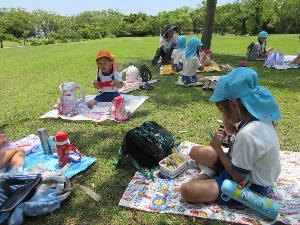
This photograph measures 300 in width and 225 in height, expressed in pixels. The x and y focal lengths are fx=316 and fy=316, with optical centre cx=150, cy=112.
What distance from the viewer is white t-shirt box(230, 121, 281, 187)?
278 cm

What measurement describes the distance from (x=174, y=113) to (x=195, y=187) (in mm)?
2868

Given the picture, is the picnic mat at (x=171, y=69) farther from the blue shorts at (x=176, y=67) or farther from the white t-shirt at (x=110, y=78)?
the white t-shirt at (x=110, y=78)

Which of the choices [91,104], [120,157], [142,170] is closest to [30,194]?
[120,157]

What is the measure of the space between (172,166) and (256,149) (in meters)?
1.28

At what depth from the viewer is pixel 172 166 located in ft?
12.6

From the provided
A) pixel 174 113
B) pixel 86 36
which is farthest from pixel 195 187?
pixel 86 36

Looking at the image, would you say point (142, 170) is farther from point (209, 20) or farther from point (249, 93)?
point (209, 20)

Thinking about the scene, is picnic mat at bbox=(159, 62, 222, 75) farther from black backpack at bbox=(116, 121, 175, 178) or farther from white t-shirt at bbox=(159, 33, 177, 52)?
black backpack at bbox=(116, 121, 175, 178)

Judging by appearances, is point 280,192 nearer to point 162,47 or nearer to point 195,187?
point 195,187

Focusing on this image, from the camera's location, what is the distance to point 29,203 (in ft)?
10.1

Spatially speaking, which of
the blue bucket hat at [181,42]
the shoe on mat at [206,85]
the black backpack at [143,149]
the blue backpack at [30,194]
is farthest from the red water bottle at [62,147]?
the blue bucket hat at [181,42]

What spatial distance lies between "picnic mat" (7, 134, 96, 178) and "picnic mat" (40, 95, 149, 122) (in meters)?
1.21

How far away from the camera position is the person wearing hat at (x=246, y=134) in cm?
278

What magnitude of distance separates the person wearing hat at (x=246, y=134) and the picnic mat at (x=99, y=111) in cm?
292
